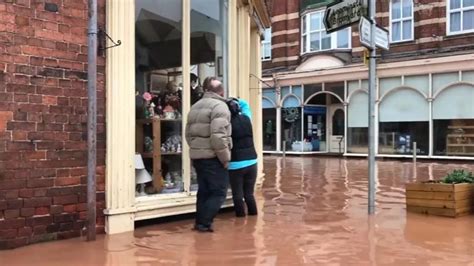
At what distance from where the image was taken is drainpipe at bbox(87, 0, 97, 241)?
5.55 meters

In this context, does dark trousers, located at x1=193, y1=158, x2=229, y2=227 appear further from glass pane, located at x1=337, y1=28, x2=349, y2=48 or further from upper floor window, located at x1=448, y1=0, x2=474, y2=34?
glass pane, located at x1=337, y1=28, x2=349, y2=48

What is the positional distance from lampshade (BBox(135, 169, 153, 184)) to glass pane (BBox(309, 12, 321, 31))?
21622 millimetres

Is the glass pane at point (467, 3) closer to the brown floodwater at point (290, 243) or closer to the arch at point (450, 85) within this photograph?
the arch at point (450, 85)

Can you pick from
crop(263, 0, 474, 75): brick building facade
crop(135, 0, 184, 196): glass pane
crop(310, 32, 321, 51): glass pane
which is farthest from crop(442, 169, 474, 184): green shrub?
crop(310, 32, 321, 51): glass pane

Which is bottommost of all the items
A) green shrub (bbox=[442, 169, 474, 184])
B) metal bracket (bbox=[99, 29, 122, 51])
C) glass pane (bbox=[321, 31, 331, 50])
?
green shrub (bbox=[442, 169, 474, 184])

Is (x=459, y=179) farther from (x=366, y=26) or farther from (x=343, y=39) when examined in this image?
(x=343, y=39)

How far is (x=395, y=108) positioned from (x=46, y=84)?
65.1 feet

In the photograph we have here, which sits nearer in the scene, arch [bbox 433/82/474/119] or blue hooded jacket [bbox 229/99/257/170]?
blue hooded jacket [bbox 229/99/257/170]

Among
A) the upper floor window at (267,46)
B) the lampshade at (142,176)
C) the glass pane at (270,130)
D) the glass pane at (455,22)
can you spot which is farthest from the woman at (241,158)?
the upper floor window at (267,46)

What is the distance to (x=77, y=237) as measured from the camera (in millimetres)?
5727

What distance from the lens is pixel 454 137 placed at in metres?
21.8

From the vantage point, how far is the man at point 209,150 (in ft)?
20.1

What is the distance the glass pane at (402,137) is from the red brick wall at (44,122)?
19.1 meters

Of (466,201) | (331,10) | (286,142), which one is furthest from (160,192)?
(286,142)
